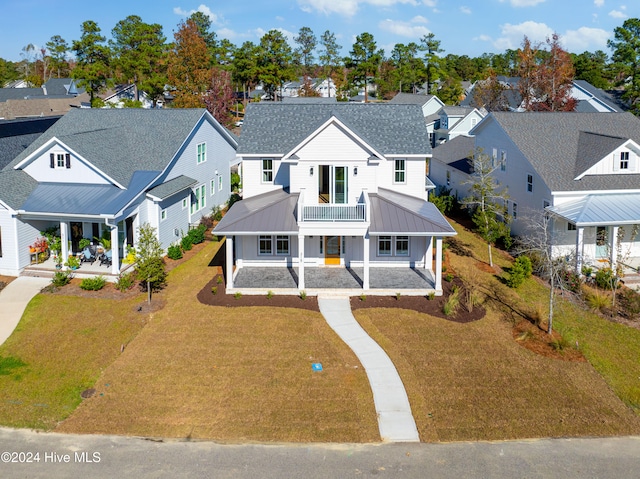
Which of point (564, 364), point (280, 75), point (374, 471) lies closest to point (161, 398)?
point (374, 471)

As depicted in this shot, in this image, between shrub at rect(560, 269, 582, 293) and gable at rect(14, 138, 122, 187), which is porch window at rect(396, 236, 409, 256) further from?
gable at rect(14, 138, 122, 187)

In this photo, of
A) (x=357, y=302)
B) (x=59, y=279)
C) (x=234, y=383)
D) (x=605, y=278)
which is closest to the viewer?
(x=234, y=383)

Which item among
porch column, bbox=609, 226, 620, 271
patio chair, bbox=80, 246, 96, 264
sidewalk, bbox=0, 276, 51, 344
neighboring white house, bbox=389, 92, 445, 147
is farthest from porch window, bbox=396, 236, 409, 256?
neighboring white house, bbox=389, 92, 445, 147

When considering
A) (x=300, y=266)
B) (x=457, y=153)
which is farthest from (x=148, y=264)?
(x=457, y=153)

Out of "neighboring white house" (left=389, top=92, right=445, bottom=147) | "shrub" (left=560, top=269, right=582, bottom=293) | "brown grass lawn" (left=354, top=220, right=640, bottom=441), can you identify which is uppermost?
"neighboring white house" (left=389, top=92, right=445, bottom=147)

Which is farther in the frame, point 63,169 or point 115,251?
point 63,169

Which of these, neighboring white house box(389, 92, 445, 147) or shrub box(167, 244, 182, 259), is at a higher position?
neighboring white house box(389, 92, 445, 147)

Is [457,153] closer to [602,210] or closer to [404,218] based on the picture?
[602,210]
